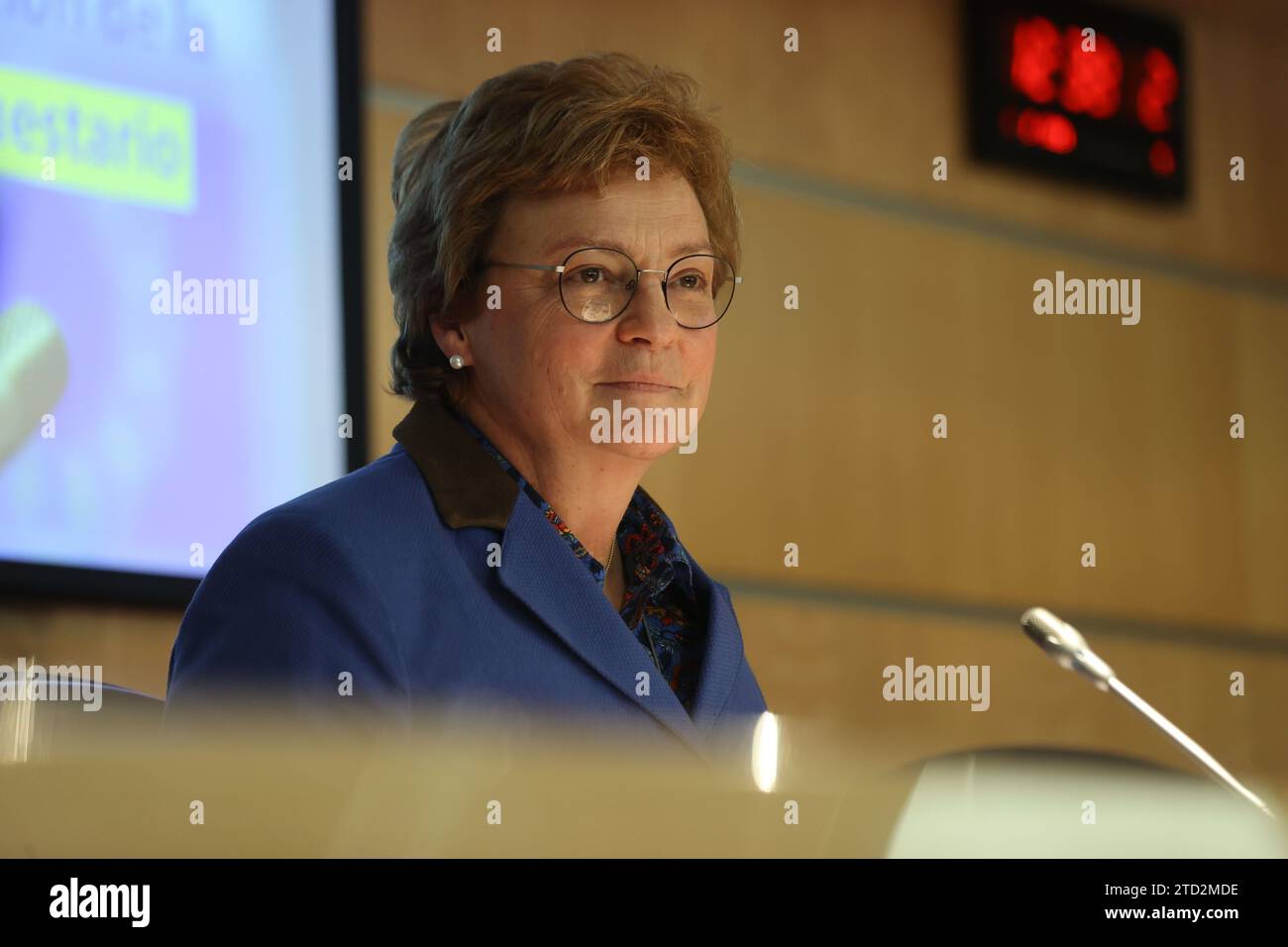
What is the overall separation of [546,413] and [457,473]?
0.12 m

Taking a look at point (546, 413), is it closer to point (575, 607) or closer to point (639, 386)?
point (639, 386)

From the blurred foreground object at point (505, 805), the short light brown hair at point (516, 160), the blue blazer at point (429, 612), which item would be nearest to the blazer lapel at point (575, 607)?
the blue blazer at point (429, 612)

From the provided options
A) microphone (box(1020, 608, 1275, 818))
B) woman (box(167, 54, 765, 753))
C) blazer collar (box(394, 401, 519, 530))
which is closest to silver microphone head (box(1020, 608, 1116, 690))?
microphone (box(1020, 608, 1275, 818))

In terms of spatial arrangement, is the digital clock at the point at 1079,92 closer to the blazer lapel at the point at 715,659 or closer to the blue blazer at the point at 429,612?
the blazer lapel at the point at 715,659

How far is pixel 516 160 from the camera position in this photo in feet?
5.07

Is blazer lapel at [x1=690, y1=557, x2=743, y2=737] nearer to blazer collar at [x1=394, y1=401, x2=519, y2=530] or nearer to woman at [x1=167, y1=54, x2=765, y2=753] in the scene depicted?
woman at [x1=167, y1=54, x2=765, y2=753]

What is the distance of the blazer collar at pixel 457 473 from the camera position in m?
1.42

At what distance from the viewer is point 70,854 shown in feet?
1.97

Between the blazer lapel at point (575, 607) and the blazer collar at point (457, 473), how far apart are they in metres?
0.02

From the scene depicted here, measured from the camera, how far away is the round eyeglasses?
1.53m
